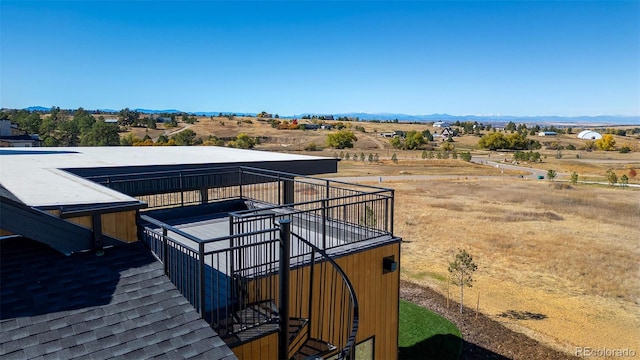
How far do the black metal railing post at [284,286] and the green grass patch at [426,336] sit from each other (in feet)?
25.4

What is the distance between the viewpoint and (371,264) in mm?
7992

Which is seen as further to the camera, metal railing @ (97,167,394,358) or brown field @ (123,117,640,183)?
brown field @ (123,117,640,183)

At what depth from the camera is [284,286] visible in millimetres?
4910

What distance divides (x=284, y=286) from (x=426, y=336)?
9.62 m

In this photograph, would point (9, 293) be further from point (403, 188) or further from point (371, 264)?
point (403, 188)

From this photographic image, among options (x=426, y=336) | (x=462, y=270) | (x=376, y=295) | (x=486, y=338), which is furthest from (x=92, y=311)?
(x=462, y=270)

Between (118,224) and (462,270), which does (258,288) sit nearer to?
(118,224)

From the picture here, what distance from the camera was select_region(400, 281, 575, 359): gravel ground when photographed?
1223 cm

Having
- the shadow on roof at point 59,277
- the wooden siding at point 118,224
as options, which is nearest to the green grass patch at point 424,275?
the wooden siding at point 118,224

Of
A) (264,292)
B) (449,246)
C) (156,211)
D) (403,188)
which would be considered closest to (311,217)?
(156,211)

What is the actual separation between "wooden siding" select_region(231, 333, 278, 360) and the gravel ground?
347 inches

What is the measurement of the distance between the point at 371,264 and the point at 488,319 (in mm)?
8827

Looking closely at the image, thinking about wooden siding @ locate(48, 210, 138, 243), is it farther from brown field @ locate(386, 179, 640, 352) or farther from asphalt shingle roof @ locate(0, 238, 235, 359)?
brown field @ locate(386, 179, 640, 352)

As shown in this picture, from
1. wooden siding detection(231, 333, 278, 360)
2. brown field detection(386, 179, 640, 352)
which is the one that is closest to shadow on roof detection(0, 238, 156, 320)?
wooden siding detection(231, 333, 278, 360)
